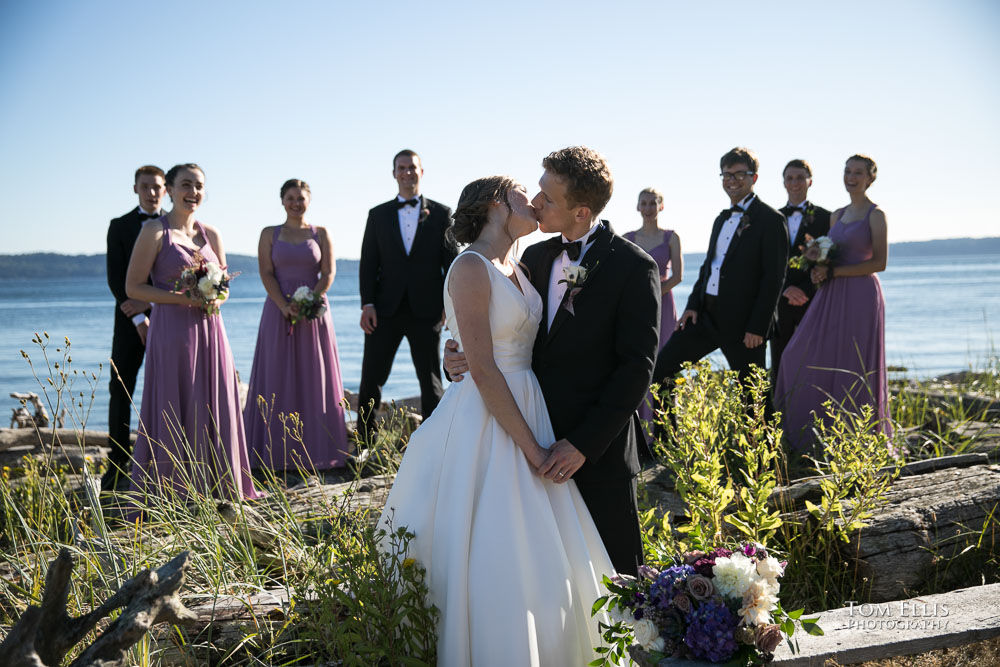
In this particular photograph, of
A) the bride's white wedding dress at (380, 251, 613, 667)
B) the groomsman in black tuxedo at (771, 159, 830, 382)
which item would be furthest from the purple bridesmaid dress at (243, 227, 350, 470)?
the bride's white wedding dress at (380, 251, 613, 667)

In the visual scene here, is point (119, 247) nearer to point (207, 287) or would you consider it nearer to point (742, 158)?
point (207, 287)

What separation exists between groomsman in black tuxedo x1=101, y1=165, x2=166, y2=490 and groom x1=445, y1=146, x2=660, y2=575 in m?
4.36

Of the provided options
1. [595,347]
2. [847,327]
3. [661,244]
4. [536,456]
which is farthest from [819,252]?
[536,456]

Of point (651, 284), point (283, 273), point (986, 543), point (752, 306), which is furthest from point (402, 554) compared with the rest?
point (283, 273)

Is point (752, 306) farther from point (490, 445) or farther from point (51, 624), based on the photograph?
point (51, 624)

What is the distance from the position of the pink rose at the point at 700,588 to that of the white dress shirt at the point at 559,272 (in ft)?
3.65

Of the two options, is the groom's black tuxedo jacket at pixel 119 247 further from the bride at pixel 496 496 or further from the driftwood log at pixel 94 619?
the driftwood log at pixel 94 619

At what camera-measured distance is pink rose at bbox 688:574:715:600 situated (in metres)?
2.48

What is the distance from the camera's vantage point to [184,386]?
5.59 metres

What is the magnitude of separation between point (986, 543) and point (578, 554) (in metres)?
2.51

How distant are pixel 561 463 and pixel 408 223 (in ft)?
15.6

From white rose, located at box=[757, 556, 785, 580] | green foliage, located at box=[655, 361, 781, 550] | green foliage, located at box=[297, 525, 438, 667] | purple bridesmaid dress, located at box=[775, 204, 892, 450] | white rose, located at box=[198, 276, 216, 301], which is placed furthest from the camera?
purple bridesmaid dress, located at box=[775, 204, 892, 450]

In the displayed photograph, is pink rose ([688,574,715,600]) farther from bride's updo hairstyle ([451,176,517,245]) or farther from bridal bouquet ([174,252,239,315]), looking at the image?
bridal bouquet ([174,252,239,315])

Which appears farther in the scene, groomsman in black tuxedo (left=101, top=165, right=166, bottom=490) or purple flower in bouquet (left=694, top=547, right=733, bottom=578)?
groomsman in black tuxedo (left=101, top=165, right=166, bottom=490)
